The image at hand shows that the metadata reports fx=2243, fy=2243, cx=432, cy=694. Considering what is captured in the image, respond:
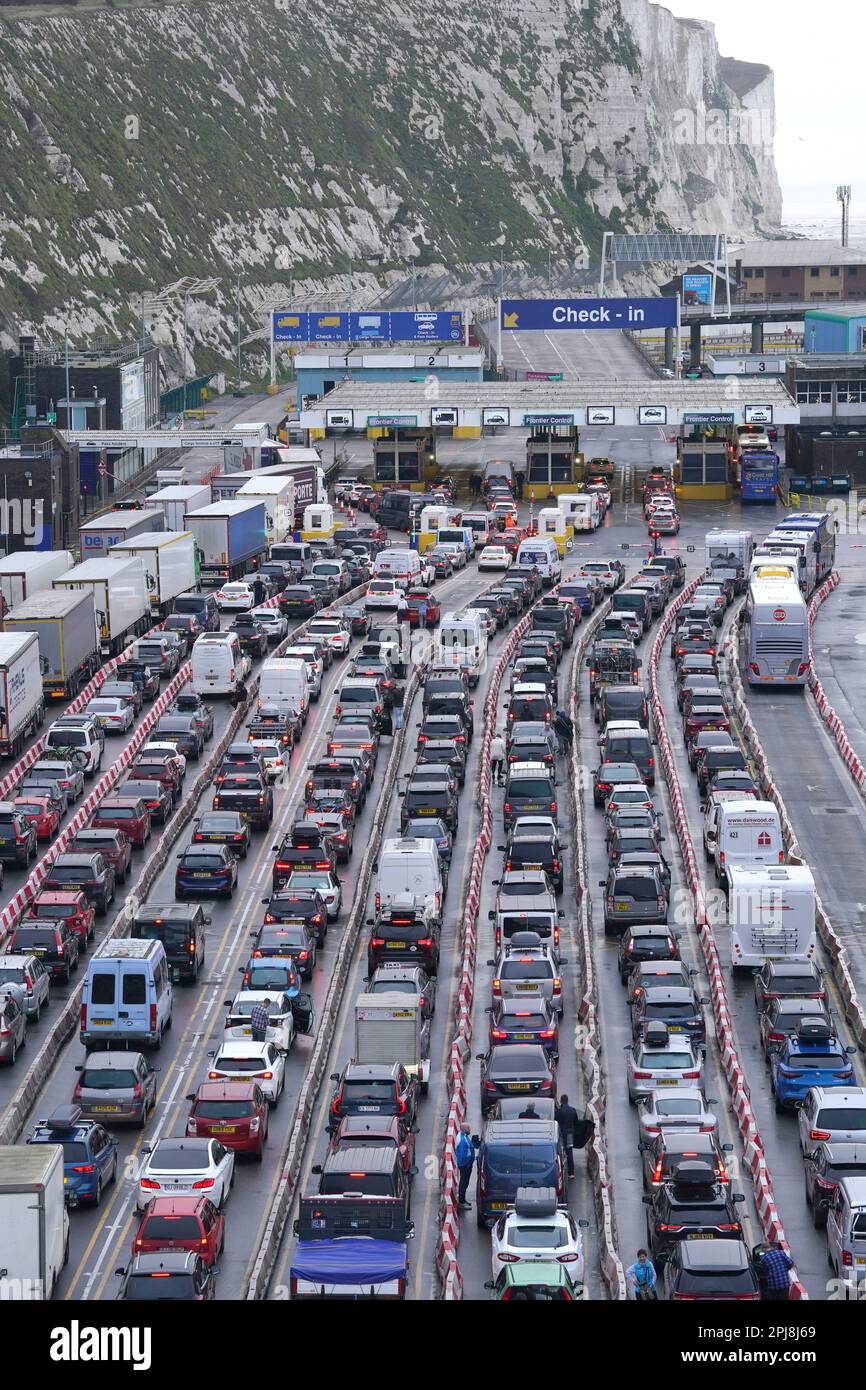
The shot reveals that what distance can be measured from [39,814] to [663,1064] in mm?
20951

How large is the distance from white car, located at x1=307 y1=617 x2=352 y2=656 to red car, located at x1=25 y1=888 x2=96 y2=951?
95.6 feet

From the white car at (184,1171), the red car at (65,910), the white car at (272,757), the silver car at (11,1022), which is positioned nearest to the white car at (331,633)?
the white car at (272,757)

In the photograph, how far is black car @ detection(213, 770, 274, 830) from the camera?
51.6 m

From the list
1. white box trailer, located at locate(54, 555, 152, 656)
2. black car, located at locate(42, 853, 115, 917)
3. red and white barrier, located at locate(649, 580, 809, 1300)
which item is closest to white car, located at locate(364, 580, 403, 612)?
white box trailer, located at locate(54, 555, 152, 656)

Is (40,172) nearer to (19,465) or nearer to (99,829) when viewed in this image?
(19,465)

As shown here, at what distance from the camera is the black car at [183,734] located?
57875mm

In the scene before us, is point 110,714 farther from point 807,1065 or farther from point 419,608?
point 807,1065

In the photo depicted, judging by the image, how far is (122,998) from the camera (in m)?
36.5

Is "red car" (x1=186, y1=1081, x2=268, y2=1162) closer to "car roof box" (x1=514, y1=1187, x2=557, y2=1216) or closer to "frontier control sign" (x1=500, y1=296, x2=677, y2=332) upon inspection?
"car roof box" (x1=514, y1=1187, x2=557, y2=1216)

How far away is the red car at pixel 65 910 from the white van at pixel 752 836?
42.4 feet

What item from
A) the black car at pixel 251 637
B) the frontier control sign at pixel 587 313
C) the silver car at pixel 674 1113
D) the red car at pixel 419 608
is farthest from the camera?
the frontier control sign at pixel 587 313

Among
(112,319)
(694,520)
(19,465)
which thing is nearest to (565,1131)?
(19,465)

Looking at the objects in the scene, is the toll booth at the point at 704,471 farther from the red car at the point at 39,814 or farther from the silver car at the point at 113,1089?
the silver car at the point at 113,1089
